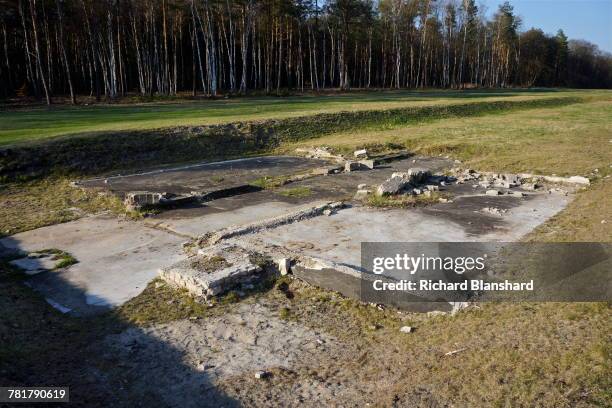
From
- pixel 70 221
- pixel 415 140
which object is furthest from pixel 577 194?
pixel 70 221

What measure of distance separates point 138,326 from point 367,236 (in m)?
4.27

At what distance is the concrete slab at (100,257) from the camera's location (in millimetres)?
6621

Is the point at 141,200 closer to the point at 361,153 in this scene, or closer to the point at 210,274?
the point at 210,274

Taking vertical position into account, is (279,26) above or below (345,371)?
above

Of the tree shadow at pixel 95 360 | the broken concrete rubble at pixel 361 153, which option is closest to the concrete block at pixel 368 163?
the broken concrete rubble at pixel 361 153

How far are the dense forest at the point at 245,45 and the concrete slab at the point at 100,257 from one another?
81.3 feet

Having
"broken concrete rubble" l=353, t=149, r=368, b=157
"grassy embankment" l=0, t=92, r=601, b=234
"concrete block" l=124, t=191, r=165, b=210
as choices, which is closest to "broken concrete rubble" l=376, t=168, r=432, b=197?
"broken concrete rubble" l=353, t=149, r=368, b=157

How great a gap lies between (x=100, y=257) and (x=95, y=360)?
3.27 meters

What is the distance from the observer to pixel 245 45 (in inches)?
1505

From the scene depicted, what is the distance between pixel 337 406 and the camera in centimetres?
416

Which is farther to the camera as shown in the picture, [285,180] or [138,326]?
[285,180]

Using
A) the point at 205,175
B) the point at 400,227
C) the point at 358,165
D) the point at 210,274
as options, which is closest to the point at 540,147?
the point at 358,165

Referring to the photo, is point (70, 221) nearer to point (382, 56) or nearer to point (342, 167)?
point (342, 167)

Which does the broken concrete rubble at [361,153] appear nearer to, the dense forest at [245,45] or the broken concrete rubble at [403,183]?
the broken concrete rubble at [403,183]
